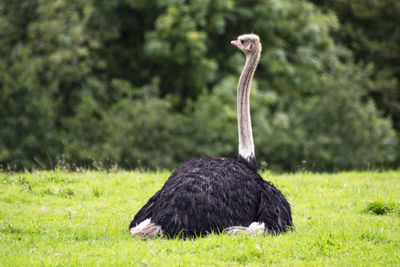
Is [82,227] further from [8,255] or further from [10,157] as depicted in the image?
[10,157]

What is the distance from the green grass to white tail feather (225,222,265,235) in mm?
127

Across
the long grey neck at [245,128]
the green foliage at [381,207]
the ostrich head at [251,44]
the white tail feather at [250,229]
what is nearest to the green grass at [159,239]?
the green foliage at [381,207]

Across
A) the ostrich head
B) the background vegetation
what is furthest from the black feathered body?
the background vegetation

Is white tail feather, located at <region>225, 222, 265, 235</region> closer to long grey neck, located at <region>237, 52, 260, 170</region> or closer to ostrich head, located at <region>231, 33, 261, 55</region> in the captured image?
long grey neck, located at <region>237, 52, 260, 170</region>

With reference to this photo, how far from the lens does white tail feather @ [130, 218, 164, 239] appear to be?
20.4ft

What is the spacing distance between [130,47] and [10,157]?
6.08 meters

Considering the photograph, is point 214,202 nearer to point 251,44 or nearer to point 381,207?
point 251,44

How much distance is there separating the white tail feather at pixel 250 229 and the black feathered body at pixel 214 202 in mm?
61

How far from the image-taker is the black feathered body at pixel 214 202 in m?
6.20

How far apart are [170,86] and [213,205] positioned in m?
14.3

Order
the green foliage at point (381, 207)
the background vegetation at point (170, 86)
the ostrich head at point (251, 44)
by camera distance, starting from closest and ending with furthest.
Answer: the ostrich head at point (251, 44), the green foliage at point (381, 207), the background vegetation at point (170, 86)

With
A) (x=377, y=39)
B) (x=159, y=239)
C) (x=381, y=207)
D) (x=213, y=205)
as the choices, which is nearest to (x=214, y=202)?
(x=213, y=205)

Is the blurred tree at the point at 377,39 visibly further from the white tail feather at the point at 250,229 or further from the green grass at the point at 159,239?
the white tail feather at the point at 250,229

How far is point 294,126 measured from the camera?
20.1 meters
